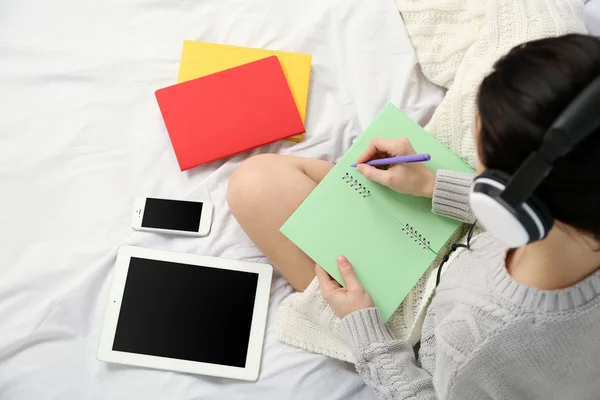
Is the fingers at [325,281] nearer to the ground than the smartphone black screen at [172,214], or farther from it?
farther from it

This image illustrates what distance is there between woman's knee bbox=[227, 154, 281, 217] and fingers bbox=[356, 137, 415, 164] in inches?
6.4

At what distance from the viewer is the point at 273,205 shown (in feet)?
2.69

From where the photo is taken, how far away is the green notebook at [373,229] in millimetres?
771

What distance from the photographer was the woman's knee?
2.70 feet

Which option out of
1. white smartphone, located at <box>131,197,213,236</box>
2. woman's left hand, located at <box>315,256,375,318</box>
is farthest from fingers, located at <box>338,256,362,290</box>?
white smartphone, located at <box>131,197,213,236</box>

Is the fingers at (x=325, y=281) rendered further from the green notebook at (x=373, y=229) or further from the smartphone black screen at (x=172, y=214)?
the smartphone black screen at (x=172, y=214)

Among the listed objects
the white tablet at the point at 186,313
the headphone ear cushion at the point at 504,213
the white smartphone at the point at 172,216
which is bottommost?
the white tablet at the point at 186,313

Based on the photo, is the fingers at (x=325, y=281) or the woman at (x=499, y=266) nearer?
the woman at (x=499, y=266)

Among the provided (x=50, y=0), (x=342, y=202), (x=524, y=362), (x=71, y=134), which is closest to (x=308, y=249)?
(x=342, y=202)

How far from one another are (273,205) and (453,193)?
0.28 m

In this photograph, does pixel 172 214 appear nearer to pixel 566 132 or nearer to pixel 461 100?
pixel 461 100

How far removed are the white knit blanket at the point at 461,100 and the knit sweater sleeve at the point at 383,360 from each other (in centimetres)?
5

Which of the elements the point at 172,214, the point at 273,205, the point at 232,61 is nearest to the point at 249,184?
the point at 273,205

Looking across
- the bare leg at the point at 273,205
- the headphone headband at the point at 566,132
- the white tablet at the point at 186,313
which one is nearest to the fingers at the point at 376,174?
the bare leg at the point at 273,205
